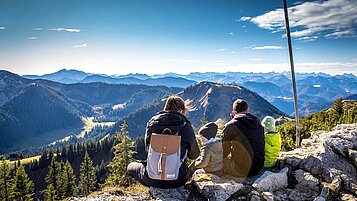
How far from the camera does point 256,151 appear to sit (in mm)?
10648

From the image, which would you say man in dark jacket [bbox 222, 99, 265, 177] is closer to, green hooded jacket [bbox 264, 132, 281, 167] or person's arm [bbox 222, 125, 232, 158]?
person's arm [bbox 222, 125, 232, 158]

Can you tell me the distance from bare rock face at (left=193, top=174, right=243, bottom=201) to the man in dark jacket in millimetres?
798

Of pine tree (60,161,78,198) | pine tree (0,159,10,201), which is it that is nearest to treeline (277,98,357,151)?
pine tree (60,161,78,198)

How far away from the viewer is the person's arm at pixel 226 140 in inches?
419

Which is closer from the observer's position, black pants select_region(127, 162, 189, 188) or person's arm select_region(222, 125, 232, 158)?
black pants select_region(127, 162, 189, 188)

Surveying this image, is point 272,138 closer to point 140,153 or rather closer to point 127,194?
point 127,194

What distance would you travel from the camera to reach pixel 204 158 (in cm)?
1068

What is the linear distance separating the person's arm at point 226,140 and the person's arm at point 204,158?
865 millimetres

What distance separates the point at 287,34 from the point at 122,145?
28.8 metres

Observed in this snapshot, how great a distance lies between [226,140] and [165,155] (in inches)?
118

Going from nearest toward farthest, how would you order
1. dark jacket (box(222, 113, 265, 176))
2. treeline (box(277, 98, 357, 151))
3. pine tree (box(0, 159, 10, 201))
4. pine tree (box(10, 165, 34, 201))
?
dark jacket (box(222, 113, 265, 176)) → treeline (box(277, 98, 357, 151)) → pine tree (box(10, 165, 34, 201)) → pine tree (box(0, 159, 10, 201))

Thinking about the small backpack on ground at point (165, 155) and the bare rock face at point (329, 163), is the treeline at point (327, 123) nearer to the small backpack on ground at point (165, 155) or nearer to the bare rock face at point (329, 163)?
the bare rock face at point (329, 163)

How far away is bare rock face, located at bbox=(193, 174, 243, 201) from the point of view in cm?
909

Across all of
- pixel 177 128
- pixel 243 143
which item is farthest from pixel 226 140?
pixel 177 128
